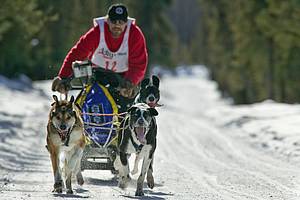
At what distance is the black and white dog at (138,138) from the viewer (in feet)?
28.7

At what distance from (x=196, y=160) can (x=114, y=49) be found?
4.01 meters

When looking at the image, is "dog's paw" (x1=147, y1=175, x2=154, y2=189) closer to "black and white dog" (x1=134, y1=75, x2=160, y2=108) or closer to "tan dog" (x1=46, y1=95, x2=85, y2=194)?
"black and white dog" (x1=134, y1=75, x2=160, y2=108)

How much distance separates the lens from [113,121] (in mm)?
10008

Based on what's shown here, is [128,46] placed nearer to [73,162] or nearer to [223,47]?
[73,162]

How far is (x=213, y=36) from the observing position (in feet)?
187

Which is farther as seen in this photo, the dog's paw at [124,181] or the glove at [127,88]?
the glove at [127,88]

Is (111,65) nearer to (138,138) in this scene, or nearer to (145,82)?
(145,82)

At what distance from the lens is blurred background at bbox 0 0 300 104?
99.3 ft

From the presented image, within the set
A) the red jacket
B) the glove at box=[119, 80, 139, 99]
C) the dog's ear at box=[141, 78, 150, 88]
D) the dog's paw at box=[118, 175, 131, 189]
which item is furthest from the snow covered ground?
the red jacket

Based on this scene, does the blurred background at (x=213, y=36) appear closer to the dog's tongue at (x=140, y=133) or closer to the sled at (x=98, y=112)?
the sled at (x=98, y=112)

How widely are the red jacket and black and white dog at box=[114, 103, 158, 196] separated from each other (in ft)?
4.26

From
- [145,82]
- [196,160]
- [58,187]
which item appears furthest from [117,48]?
[196,160]

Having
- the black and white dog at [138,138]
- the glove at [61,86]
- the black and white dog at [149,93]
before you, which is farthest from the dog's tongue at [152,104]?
the glove at [61,86]

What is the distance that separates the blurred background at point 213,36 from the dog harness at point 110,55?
13761mm
